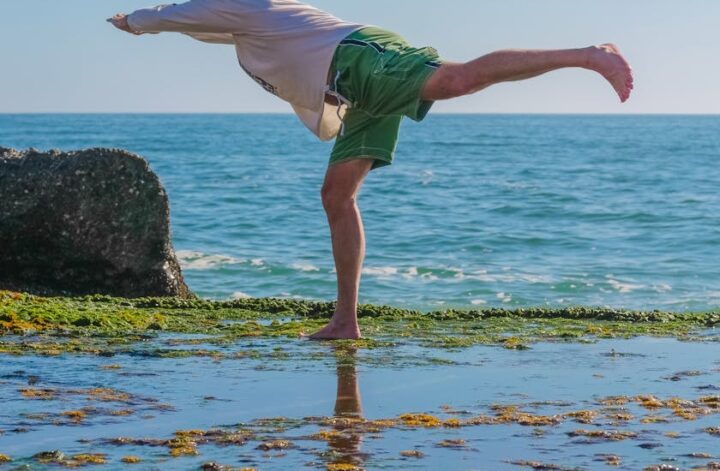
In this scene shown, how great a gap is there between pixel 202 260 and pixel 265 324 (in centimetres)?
843

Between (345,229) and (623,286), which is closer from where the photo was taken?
(345,229)

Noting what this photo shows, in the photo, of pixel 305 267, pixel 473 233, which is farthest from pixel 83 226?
pixel 473 233

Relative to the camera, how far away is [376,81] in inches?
217

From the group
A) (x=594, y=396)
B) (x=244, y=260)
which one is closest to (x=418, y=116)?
(x=594, y=396)

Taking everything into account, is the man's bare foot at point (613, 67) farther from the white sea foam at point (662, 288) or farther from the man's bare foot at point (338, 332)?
the white sea foam at point (662, 288)

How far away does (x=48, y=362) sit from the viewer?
16.7 feet

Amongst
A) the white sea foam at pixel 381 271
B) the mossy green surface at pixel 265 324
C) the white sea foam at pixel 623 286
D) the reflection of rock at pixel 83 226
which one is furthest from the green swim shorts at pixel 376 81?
the white sea foam at pixel 381 271

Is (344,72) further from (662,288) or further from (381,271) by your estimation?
(381,271)

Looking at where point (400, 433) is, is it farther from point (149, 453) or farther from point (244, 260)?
point (244, 260)

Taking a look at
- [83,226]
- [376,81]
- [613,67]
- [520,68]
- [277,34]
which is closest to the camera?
[613,67]

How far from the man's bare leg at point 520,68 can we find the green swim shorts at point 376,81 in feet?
0.31

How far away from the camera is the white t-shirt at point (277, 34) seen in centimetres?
572

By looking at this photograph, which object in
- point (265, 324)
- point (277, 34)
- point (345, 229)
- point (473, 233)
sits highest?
point (277, 34)

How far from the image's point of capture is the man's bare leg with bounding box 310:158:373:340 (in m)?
5.99
